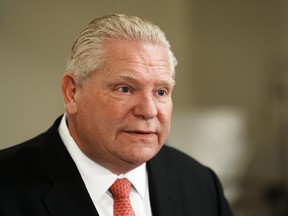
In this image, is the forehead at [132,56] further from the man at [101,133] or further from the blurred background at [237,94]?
the blurred background at [237,94]

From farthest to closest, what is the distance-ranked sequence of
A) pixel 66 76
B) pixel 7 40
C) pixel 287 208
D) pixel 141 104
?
pixel 287 208, pixel 7 40, pixel 66 76, pixel 141 104

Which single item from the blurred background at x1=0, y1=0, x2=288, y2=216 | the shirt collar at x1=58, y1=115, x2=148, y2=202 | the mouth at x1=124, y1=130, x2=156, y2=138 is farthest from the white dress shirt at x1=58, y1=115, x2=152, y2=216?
the blurred background at x1=0, y1=0, x2=288, y2=216

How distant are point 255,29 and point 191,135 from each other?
2.74ft

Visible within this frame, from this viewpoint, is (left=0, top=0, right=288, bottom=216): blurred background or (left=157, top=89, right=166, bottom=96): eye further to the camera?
(left=0, top=0, right=288, bottom=216): blurred background

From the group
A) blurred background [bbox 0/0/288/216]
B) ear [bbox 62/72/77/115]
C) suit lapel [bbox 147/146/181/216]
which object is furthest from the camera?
blurred background [bbox 0/0/288/216]

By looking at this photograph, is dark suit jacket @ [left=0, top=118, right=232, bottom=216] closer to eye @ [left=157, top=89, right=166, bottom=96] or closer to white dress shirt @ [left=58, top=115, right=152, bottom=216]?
white dress shirt @ [left=58, top=115, right=152, bottom=216]

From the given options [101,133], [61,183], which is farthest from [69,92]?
[61,183]

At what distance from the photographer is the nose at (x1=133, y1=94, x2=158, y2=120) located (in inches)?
52.9

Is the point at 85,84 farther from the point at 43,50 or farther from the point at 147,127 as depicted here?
the point at 43,50

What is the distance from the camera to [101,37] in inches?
55.3

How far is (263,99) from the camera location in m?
3.16

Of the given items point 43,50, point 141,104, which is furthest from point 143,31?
point 43,50

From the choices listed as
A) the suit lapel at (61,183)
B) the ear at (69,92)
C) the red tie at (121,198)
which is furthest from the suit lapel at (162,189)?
the ear at (69,92)

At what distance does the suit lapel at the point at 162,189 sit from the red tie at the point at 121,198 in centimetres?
12
